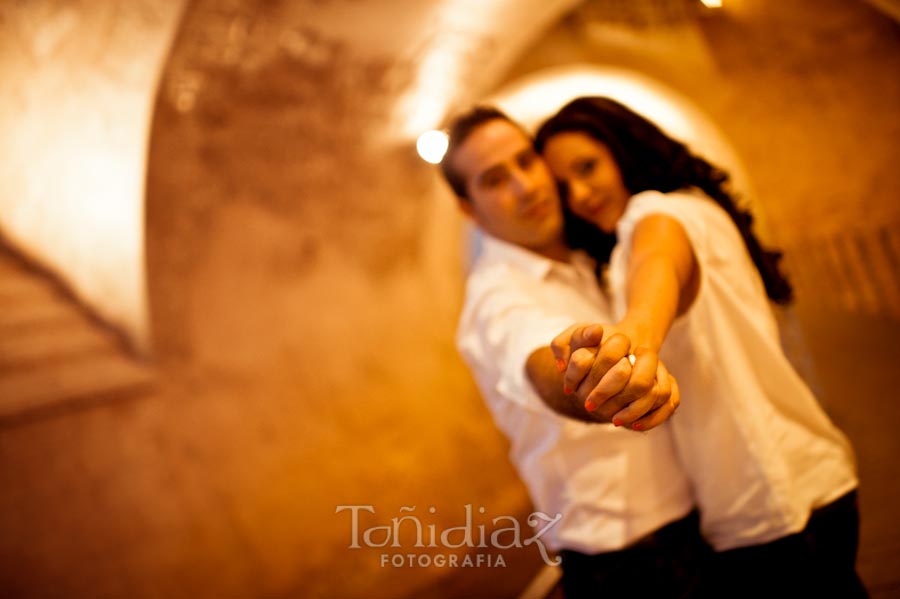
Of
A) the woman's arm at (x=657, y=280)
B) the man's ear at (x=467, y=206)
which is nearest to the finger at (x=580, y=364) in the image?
the woman's arm at (x=657, y=280)

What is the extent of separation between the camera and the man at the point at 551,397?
4.14ft

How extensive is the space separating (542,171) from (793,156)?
1101mm

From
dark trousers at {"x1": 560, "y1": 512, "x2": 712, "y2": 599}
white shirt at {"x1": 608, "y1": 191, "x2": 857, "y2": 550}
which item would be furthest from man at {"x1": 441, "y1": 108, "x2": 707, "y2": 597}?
white shirt at {"x1": 608, "y1": 191, "x2": 857, "y2": 550}

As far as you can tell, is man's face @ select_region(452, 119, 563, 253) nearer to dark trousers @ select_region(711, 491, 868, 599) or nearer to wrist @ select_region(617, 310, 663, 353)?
wrist @ select_region(617, 310, 663, 353)

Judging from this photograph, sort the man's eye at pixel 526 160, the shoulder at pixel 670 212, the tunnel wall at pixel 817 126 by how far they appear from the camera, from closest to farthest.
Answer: the shoulder at pixel 670 212, the man's eye at pixel 526 160, the tunnel wall at pixel 817 126

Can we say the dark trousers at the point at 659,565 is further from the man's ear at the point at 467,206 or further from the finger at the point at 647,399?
the man's ear at the point at 467,206

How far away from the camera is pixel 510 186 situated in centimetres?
140

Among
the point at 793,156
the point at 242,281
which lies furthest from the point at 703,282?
the point at 242,281

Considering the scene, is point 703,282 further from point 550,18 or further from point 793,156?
point 550,18

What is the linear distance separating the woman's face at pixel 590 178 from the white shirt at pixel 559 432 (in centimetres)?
19

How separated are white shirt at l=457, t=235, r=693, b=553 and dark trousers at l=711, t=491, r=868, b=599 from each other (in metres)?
0.17

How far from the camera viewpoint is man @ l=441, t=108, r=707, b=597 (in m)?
1.26

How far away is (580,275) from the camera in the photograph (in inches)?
57.7

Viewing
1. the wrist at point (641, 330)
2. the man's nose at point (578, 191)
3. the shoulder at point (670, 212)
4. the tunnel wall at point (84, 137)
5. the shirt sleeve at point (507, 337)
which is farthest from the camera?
the tunnel wall at point (84, 137)
